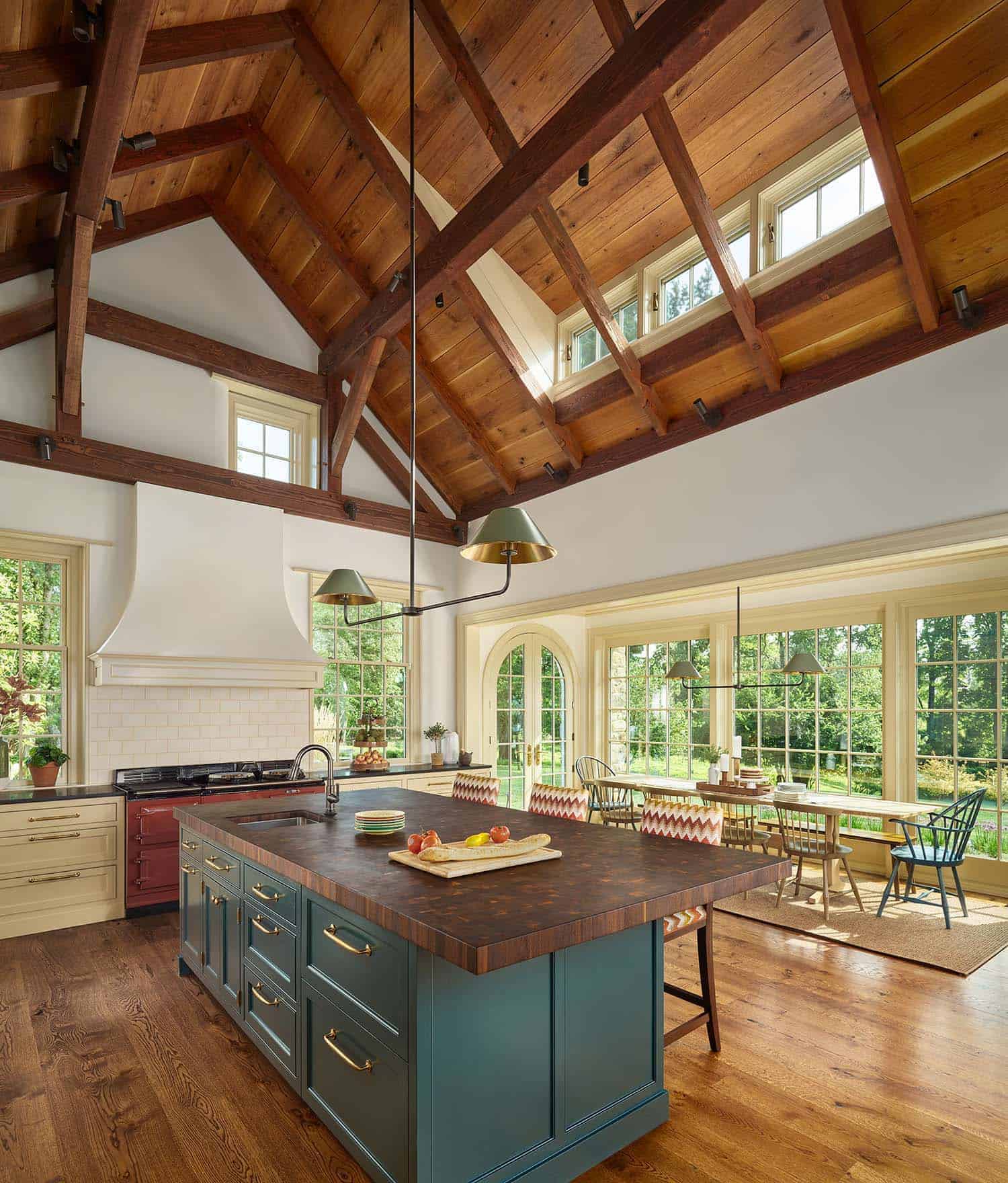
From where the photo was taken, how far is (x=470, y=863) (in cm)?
244

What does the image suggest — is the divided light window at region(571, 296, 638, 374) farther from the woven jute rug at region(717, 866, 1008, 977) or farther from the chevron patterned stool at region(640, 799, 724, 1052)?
the woven jute rug at region(717, 866, 1008, 977)

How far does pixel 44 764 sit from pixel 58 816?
0.42m

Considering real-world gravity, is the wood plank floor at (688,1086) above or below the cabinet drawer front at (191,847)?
below

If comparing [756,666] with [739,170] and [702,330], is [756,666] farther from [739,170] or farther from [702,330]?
[739,170]

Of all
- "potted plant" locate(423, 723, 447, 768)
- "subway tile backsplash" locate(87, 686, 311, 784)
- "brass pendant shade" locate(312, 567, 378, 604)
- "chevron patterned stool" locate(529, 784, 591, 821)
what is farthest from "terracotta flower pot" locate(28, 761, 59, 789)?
"chevron patterned stool" locate(529, 784, 591, 821)

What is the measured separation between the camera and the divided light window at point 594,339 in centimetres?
566

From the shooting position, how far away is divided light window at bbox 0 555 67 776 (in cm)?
506

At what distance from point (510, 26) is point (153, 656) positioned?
4.51m

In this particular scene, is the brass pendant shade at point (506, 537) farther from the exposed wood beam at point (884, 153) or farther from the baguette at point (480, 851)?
the exposed wood beam at point (884, 153)

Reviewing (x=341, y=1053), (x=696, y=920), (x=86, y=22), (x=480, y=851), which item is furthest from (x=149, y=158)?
(x=696, y=920)

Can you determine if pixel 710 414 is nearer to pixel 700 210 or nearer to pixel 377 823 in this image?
pixel 700 210

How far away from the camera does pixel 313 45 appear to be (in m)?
4.71

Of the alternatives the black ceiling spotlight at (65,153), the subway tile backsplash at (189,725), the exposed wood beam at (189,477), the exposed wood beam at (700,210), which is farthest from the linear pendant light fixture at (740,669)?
the black ceiling spotlight at (65,153)

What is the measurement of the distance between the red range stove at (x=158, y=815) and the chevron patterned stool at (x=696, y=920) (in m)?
2.36
